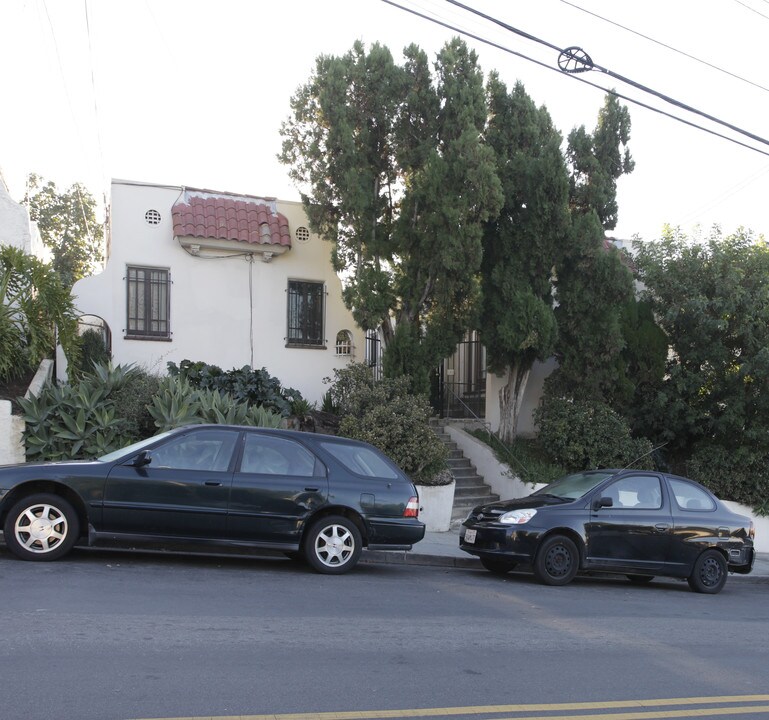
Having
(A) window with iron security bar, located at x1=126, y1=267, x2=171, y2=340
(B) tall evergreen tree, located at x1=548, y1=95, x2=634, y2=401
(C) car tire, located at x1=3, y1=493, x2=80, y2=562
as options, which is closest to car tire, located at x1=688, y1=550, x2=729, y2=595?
(B) tall evergreen tree, located at x1=548, y1=95, x2=634, y2=401

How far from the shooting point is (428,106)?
15.1 m

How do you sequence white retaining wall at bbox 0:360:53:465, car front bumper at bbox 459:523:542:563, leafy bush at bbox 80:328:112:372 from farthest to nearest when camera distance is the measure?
leafy bush at bbox 80:328:112:372, white retaining wall at bbox 0:360:53:465, car front bumper at bbox 459:523:542:563

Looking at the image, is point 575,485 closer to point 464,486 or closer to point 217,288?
point 464,486

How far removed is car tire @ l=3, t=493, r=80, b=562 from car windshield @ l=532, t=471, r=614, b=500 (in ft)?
19.5

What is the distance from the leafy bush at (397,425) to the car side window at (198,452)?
4.78m

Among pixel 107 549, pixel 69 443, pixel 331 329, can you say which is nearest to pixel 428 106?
pixel 331 329

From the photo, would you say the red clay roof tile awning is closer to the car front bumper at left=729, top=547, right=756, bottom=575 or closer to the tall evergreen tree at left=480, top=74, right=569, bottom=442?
the tall evergreen tree at left=480, top=74, right=569, bottom=442

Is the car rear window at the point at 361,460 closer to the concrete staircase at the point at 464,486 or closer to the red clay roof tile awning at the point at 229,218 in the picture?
the concrete staircase at the point at 464,486

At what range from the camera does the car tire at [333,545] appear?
9070 millimetres

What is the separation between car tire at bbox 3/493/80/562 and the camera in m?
8.30

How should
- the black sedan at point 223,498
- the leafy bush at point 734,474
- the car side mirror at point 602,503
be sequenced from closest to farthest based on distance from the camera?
the black sedan at point 223,498
the car side mirror at point 602,503
the leafy bush at point 734,474

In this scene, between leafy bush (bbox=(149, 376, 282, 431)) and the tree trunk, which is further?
the tree trunk

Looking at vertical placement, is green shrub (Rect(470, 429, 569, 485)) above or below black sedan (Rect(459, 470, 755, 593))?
above

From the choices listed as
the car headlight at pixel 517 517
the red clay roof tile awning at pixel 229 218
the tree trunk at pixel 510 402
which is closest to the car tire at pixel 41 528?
the car headlight at pixel 517 517
